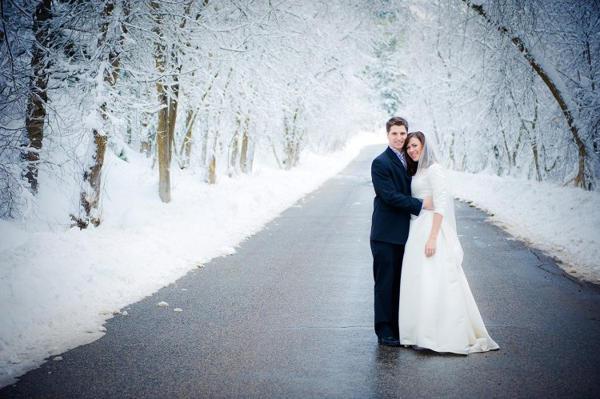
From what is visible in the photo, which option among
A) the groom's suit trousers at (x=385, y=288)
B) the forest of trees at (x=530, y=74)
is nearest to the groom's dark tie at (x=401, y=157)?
the groom's suit trousers at (x=385, y=288)

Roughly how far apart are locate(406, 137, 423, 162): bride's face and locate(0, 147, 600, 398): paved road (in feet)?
6.42

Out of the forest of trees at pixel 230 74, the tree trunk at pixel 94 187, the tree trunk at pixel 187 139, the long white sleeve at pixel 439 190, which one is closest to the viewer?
the long white sleeve at pixel 439 190

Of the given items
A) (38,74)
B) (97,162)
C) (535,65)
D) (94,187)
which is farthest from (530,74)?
(38,74)

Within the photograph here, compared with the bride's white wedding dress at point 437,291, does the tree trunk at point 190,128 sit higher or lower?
higher

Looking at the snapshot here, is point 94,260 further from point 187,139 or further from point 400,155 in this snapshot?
point 187,139

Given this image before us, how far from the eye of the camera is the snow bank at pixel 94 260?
4.86m

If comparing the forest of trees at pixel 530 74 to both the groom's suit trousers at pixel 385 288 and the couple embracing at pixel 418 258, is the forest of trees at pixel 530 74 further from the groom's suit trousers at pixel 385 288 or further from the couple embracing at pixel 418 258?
the groom's suit trousers at pixel 385 288

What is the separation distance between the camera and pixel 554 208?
12555 mm

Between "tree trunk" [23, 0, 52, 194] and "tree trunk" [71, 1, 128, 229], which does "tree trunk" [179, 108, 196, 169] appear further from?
"tree trunk" [23, 0, 52, 194]

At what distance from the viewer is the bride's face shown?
476 centimetres

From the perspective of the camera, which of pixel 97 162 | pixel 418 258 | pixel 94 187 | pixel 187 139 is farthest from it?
pixel 187 139

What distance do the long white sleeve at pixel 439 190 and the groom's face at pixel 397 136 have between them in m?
0.42

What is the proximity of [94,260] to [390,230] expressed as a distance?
15.3 ft

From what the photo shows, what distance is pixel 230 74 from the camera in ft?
46.7
